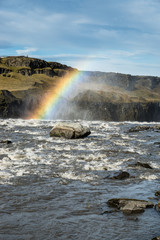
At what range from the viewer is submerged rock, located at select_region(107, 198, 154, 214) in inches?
445

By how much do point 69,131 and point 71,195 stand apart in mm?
21743

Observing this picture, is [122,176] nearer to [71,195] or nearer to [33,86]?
[71,195]

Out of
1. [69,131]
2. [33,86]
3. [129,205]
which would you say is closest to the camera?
[129,205]

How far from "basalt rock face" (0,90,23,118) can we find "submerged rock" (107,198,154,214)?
76.4 m

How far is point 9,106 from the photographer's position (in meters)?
88.0

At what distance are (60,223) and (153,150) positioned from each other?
1933 cm

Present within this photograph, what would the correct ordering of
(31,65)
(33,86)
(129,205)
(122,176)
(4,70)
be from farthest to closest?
(31,65)
(4,70)
(33,86)
(122,176)
(129,205)

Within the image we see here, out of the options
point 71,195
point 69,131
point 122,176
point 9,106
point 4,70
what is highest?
point 4,70

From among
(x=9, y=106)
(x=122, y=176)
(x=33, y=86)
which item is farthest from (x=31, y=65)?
(x=122, y=176)

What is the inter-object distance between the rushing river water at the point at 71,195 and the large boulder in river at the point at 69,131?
11.0m

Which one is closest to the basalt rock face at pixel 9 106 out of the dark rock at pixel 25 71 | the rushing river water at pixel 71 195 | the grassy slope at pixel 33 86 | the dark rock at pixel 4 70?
the grassy slope at pixel 33 86

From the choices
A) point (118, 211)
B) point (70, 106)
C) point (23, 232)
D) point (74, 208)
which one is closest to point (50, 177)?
point (74, 208)

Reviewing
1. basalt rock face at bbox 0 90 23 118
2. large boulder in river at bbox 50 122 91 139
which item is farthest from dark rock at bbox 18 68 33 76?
large boulder in river at bbox 50 122 91 139

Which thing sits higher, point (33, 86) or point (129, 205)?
point (33, 86)
